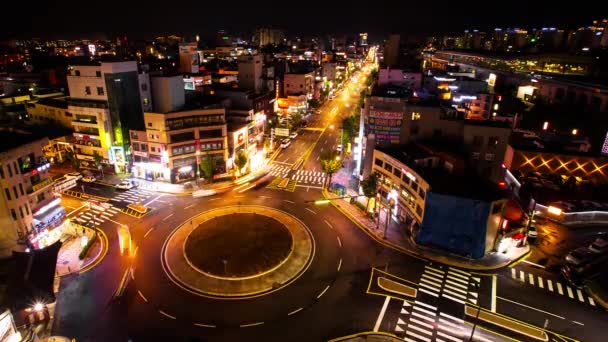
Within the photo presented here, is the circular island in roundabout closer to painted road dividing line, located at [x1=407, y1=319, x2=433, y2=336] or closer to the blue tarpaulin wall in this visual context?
painted road dividing line, located at [x1=407, y1=319, x2=433, y2=336]

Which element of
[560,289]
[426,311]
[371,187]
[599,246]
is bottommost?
[426,311]

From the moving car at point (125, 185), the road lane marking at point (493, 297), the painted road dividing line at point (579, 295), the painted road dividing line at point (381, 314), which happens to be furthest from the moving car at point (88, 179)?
the painted road dividing line at point (579, 295)

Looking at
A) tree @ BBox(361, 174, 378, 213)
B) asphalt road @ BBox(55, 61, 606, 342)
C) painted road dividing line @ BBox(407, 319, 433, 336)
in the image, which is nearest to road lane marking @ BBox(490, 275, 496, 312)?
asphalt road @ BBox(55, 61, 606, 342)

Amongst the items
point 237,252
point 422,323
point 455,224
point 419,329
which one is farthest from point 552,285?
point 237,252

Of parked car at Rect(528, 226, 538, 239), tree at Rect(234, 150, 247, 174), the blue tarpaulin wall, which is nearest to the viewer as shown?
the blue tarpaulin wall

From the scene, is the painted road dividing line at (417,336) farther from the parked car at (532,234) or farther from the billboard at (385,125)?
the billboard at (385,125)

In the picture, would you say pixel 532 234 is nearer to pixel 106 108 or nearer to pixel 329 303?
pixel 329 303
